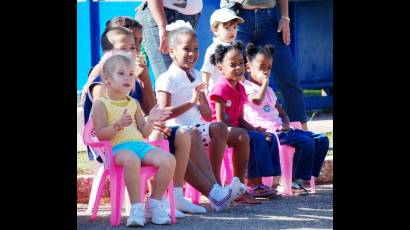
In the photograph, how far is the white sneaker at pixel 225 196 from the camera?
22.4 ft

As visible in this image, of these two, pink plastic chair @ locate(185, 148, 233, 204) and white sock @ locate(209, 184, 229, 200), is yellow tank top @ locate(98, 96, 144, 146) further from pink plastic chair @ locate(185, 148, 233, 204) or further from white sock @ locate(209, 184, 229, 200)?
pink plastic chair @ locate(185, 148, 233, 204)

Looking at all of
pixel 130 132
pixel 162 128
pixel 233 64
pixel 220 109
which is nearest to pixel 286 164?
pixel 220 109

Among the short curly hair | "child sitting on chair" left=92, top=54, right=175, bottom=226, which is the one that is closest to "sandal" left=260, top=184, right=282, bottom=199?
the short curly hair

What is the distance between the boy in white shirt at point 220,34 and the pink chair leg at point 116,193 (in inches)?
63.3

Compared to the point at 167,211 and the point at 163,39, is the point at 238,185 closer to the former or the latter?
the point at 167,211

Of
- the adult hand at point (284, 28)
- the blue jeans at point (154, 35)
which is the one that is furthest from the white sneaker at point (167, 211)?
the adult hand at point (284, 28)

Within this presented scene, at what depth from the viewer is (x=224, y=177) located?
7.58 m

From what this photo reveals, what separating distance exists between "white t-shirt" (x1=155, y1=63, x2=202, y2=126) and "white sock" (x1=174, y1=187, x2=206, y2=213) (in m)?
0.46

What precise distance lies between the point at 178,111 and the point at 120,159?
71 cm

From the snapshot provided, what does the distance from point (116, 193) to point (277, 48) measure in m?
2.30
